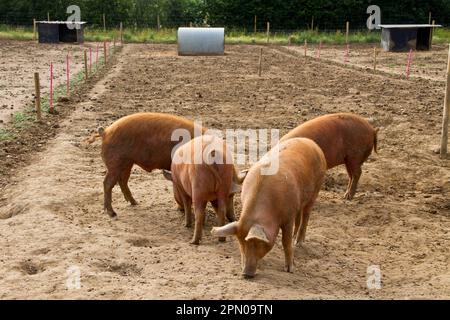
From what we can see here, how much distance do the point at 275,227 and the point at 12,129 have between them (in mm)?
7541

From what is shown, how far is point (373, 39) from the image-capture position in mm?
32188

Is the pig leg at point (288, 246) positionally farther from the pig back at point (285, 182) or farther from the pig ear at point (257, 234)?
the pig ear at point (257, 234)

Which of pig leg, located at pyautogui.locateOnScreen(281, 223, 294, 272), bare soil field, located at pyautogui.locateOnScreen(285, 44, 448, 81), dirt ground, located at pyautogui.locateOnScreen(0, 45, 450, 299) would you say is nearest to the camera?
dirt ground, located at pyautogui.locateOnScreen(0, 45, 450, 299)

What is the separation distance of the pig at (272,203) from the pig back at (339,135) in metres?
1.54

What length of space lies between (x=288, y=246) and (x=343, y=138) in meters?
2.64

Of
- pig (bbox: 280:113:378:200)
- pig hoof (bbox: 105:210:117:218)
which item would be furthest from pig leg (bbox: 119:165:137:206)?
pig (bbox: 280:113:378:200)

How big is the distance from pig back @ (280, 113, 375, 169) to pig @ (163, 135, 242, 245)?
1482 millimetres

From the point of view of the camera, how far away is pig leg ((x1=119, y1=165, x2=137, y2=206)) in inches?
285

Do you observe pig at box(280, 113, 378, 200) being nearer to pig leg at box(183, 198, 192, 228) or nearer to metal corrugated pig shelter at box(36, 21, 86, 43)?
pig leg at box(183, 198, 192, 228)

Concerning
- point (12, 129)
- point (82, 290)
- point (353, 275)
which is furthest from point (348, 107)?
point (82, 290)

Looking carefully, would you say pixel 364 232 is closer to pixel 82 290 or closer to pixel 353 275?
pixel 353 275

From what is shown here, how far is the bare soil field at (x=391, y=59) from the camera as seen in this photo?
1973 cm

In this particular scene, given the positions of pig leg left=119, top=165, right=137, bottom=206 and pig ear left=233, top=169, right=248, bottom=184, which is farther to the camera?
pig leg left=119, top=165, right=137, bottom=206

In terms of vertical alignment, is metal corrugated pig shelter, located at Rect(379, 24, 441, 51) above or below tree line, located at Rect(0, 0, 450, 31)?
below
